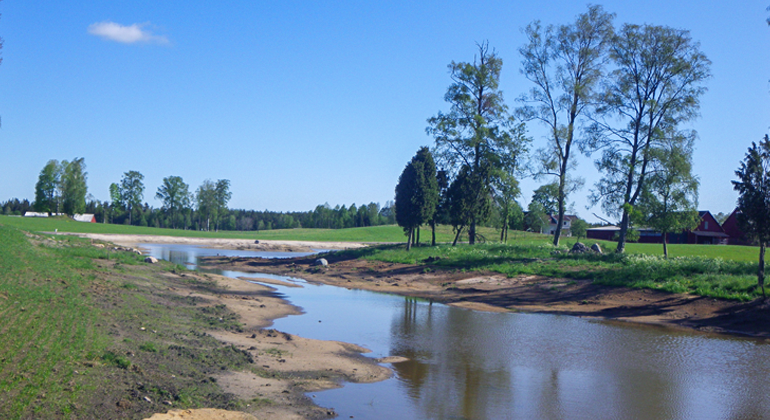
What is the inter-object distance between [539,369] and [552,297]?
1105 centimetres

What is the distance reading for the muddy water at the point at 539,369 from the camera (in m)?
8.41

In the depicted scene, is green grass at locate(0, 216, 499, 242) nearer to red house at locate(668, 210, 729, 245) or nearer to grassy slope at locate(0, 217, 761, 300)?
red house at locate(668, 210, 729, 245)

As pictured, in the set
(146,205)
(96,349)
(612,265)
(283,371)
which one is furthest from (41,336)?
(146,205)

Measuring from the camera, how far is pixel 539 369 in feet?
35.9

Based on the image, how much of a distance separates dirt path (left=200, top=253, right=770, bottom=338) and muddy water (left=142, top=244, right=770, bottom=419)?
1.64m

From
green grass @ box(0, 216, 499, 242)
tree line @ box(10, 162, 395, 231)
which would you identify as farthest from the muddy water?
tree line @ box(10, 162, 395, 231)

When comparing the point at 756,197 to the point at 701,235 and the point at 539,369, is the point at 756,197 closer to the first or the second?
the point at 539,369

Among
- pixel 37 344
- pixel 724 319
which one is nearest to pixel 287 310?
pixel 37 344

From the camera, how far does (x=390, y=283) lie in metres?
28.0

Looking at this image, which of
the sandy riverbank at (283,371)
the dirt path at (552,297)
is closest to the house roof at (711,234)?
the dirt path at (552,297)

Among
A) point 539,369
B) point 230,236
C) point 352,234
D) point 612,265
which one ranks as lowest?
point 539,369

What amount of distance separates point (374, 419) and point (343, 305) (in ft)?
39.9

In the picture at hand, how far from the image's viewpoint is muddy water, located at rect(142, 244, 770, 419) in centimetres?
841

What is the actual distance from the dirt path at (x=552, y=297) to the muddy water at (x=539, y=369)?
5.39ft
